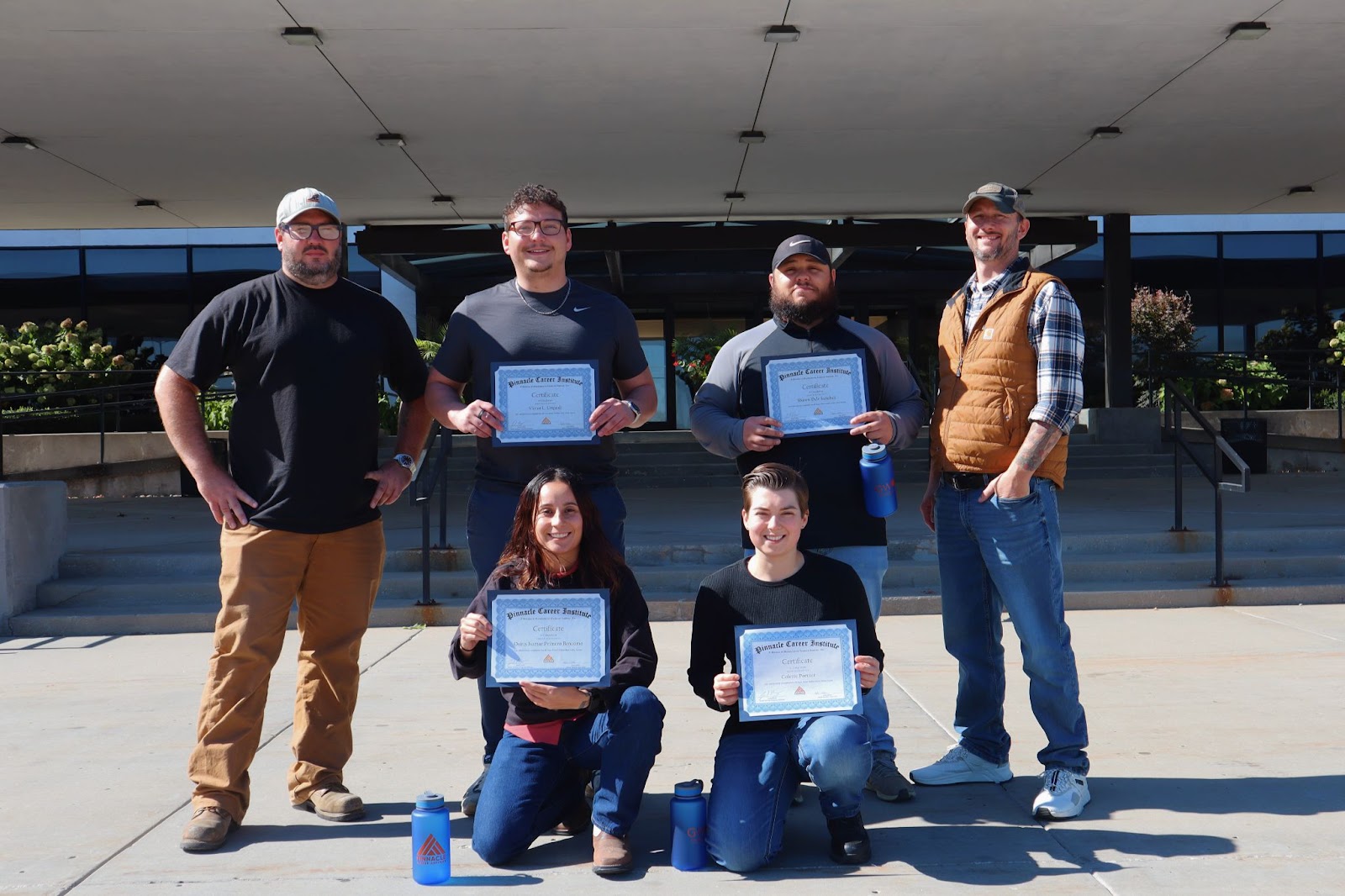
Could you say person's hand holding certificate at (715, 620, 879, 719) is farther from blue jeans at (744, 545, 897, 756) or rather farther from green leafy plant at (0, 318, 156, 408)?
green leafy plant at (0, 318, 156, 408)

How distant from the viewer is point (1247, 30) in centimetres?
797

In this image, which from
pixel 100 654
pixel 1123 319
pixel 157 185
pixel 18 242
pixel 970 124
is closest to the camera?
pixel 100 654

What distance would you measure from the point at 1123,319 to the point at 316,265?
13311mm

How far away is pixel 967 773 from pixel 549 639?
166 cm

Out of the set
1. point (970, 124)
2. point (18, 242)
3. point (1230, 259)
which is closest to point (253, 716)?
point (970, 124)

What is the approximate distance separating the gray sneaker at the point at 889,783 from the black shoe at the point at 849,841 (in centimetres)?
51

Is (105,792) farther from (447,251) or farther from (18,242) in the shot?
(18,242)

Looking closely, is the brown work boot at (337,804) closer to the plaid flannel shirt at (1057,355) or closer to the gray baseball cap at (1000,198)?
the plaid flannel shirt at (1057,355)

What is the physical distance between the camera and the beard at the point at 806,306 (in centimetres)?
402

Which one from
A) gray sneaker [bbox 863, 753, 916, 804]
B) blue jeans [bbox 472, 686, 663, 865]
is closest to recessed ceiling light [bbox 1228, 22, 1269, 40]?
gray sneaker [bbox 863, 753, 916, 804]

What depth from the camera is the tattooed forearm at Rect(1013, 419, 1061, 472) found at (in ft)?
12.2

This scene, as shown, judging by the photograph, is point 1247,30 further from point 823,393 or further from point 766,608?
point 766,608

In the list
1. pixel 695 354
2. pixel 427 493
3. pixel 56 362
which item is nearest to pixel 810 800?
pixel 427 493

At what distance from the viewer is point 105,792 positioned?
168 inches
